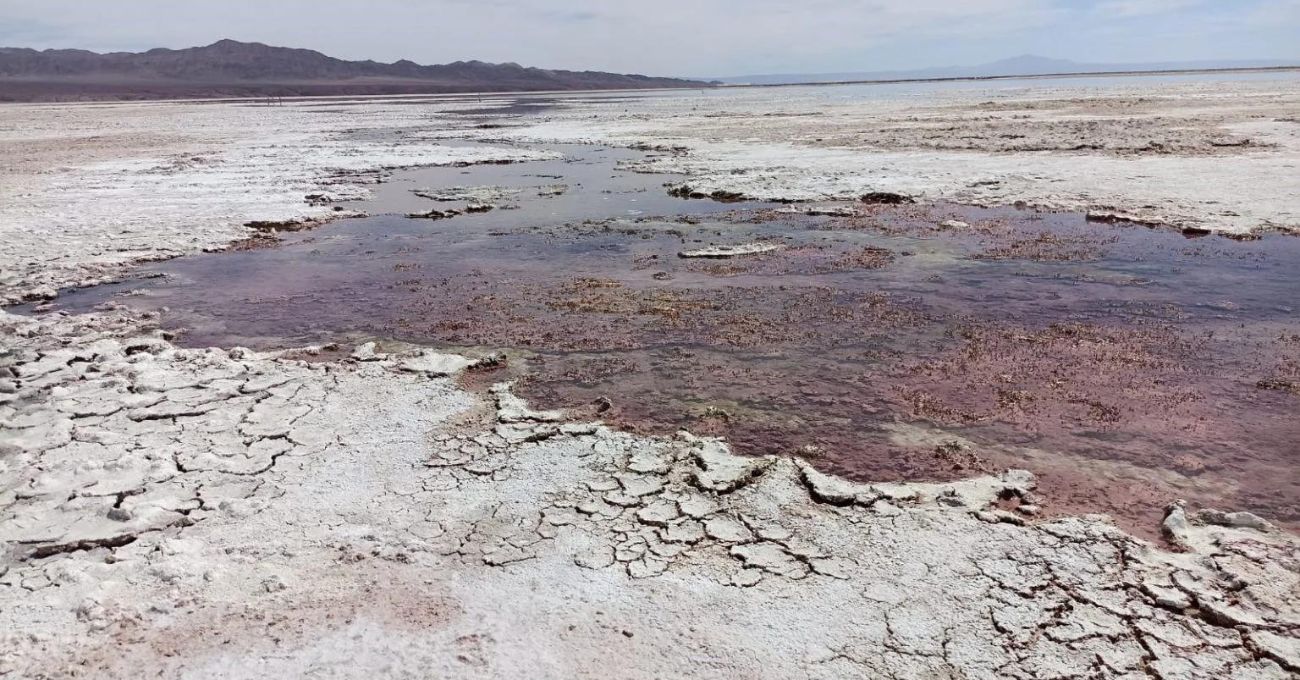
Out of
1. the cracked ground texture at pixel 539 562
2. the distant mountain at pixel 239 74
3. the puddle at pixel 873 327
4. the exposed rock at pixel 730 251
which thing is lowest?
the cracked ground texture at pixel 539 562

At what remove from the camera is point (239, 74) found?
429 ft

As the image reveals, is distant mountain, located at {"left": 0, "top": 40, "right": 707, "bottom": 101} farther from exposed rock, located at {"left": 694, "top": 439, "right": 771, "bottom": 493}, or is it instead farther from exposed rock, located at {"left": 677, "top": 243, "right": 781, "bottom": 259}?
exposed rock, located at {"left": 694, "top": 439, "right": 771, "bottom": 493}

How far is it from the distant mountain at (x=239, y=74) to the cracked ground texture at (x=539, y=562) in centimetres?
10876

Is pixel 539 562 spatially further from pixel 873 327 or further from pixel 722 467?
pixel 873 327

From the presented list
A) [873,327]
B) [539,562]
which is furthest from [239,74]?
[539,562]

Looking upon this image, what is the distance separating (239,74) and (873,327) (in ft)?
496

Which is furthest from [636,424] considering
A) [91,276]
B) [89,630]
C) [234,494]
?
[91,276]

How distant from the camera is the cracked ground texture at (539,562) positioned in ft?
9.09

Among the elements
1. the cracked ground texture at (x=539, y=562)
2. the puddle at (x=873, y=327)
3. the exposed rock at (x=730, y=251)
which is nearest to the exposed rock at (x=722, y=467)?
the cracked ground texture at (x=539, y=562)

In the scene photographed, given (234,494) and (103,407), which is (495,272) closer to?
(103,407)

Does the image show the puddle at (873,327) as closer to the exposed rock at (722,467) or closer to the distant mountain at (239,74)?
the exposed rock at (722,467)

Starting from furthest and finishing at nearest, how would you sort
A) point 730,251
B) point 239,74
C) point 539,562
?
point 239,74 < point 730,251 < point 539,562

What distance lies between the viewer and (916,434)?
4453 millimetres

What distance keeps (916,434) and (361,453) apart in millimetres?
3211
